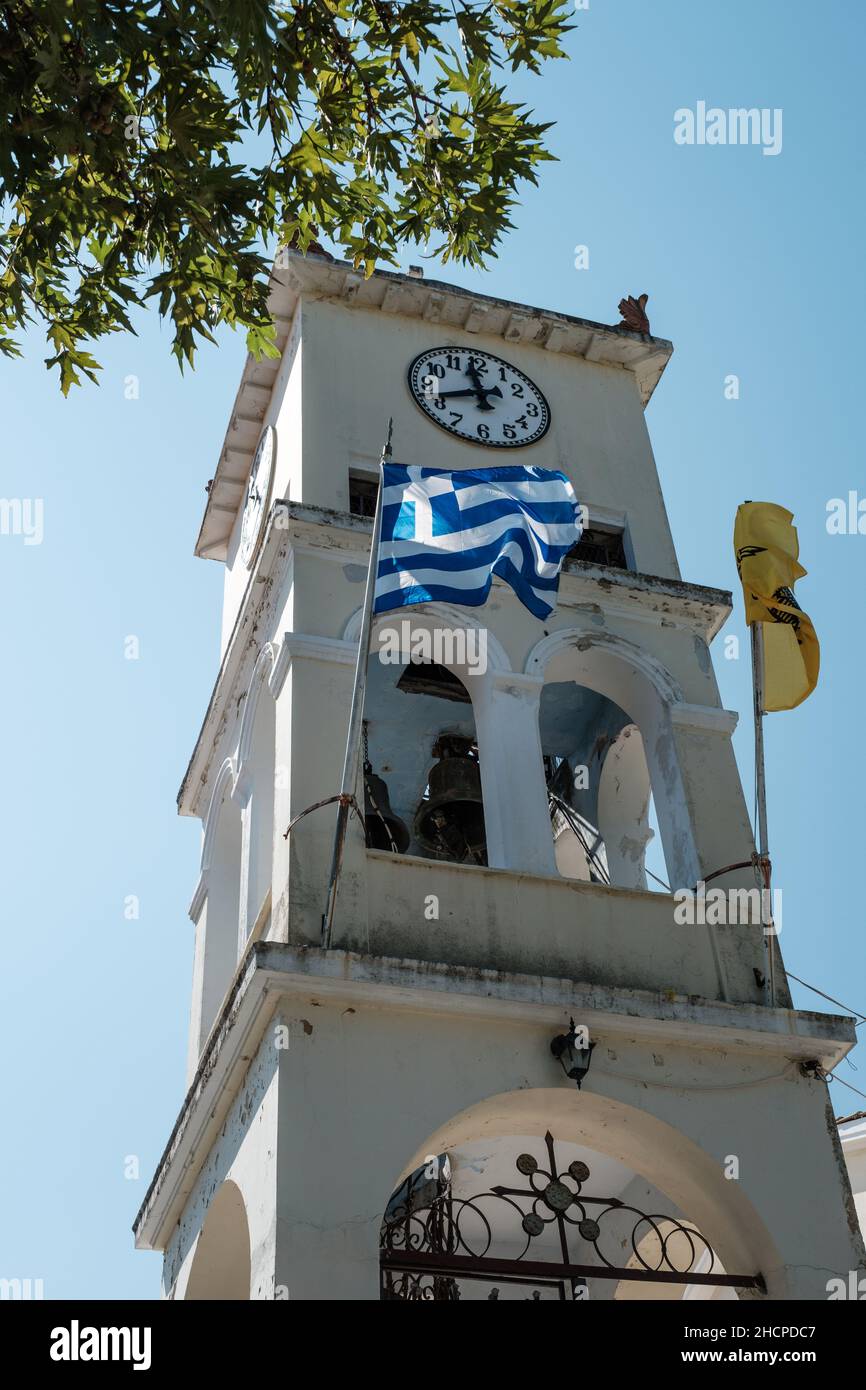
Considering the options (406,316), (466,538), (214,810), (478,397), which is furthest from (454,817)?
(406,316)

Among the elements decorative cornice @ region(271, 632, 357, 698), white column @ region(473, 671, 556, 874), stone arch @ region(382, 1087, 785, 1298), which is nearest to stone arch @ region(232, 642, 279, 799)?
decorative cornice @ region(271, 632, 357, 698)

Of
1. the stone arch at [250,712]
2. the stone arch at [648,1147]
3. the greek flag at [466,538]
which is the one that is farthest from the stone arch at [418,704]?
the stone arch at [648,1147]

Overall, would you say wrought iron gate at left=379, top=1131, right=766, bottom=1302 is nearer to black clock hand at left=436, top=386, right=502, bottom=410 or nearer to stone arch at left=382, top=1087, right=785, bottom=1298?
stone arch at left=382, top=1087, right=785, bottom=1298

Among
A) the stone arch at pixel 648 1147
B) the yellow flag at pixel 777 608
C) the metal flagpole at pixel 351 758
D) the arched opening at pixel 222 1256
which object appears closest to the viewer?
the stone arch at pixel 648 1147

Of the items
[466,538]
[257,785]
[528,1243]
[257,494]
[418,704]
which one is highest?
[257,494]

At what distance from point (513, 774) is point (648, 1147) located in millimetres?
→ 2959

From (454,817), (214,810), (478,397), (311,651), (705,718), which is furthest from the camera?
(478,397)

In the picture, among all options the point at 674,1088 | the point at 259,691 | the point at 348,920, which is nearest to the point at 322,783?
the point at 348,920

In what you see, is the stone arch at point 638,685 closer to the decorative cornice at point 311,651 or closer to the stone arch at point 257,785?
the decorative cornice at point 311,651

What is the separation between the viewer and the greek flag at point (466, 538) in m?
11.6

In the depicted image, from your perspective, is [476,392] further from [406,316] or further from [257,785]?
[257,785]

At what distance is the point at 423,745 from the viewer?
1520 centimetres

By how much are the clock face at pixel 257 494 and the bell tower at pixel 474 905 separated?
0.11m

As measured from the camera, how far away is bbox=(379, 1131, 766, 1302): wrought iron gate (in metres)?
9.81
